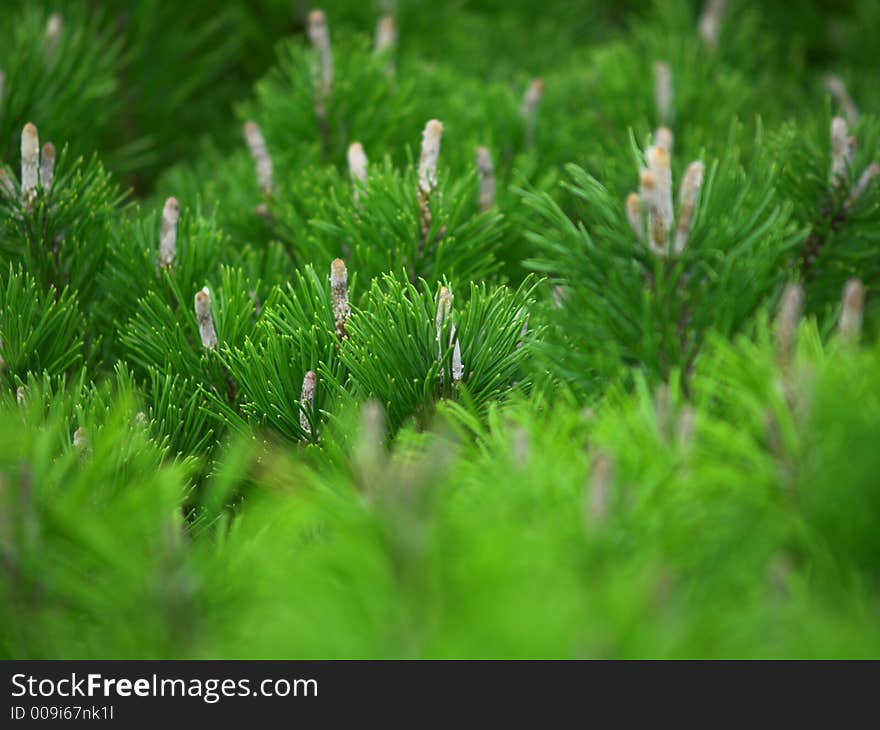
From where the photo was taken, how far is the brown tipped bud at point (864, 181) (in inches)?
17.5

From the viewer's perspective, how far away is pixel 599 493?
27 centimetres

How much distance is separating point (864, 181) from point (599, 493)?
0.27 meters

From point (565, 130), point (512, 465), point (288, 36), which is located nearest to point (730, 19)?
point (565, 130)

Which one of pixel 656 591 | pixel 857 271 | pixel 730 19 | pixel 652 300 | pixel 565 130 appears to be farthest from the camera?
pixel 730 19

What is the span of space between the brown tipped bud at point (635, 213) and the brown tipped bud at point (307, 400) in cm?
14

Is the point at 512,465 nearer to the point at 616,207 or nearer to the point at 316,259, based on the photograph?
the point at 616,207

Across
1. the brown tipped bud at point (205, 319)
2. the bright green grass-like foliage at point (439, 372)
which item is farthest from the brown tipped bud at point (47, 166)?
the brown tipped bud at point (205, 319)

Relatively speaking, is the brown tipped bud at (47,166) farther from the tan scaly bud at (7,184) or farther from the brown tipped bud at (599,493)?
the brown tipped bud at (599,493)

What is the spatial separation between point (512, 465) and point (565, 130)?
38 centimetres

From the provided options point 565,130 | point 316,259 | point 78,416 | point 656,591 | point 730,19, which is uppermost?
point 730,19

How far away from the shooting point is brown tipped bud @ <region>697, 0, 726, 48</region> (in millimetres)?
735

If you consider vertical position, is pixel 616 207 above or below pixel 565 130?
below

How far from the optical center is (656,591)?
234mm

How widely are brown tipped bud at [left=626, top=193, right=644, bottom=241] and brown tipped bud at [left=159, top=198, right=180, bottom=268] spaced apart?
23 centimetres
